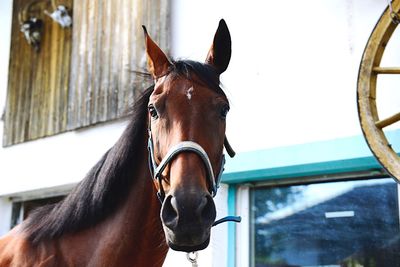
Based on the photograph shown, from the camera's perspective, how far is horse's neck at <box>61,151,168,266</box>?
2.36 meters

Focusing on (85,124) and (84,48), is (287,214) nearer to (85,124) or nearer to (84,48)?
(85,124)

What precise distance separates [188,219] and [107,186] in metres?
A: 0.58

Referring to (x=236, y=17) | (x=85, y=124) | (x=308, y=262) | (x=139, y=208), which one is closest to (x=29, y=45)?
(x=85, y=124)

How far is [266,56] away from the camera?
4.09 meters

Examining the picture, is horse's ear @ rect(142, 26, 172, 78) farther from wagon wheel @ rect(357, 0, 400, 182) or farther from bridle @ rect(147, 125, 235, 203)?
wagon wheel @ rect(357, 0, 400, 182)

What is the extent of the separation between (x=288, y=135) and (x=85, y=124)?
6.51 ft

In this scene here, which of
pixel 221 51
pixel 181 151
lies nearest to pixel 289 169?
pixel 221 51

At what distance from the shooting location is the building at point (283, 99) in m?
3.62

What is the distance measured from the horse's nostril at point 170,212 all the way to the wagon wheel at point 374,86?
137cm

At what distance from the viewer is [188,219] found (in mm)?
1979

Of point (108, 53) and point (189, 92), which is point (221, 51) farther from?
point (108, 53)

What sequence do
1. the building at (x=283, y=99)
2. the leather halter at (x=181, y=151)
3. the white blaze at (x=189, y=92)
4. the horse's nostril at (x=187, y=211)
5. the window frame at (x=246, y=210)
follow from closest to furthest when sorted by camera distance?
the horse's nostril at (x=187, y=211)
the leather halter at (x=181, y=151)
the white blaze at (x=189, y=92)
the building at (x=283, y=99)
the window frame at (x=246, y=210)

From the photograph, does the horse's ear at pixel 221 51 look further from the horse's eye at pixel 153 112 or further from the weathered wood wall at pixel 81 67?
the weathered wood wall at pixel 81 67

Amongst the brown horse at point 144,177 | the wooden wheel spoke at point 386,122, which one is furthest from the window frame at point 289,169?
the brown horse at point 144,177
